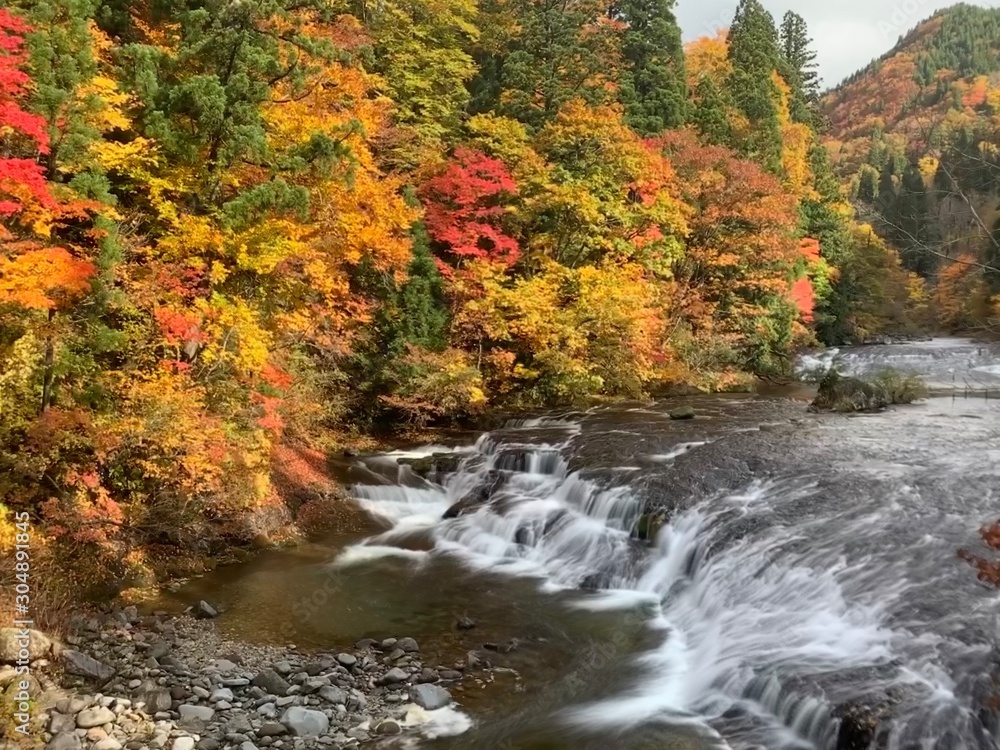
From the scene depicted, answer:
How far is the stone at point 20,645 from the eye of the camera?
21.1ft

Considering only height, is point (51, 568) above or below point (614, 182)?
below

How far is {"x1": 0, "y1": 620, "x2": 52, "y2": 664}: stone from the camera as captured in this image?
6418 millimetres

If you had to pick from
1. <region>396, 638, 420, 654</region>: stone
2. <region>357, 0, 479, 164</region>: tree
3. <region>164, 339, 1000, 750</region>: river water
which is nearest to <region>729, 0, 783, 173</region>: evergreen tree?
<region>357, 0, 479, 164</region>: tree

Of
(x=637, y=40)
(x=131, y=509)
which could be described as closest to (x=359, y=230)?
(x=131, y=509)

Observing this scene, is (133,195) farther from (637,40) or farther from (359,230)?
(637,40)

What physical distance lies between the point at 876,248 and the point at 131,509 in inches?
1765

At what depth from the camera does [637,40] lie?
28828 mm

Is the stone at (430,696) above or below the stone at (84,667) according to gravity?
below

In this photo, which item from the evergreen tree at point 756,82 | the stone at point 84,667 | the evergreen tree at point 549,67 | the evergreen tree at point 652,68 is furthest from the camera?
the evergreen tree at point 756,82

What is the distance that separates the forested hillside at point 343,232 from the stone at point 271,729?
153 inches

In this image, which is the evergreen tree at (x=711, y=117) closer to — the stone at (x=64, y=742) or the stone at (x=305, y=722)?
the stone at (x=305, y=722)

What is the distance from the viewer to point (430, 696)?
685cm

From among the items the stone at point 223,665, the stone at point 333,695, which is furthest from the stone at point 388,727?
the stone at point 223,665

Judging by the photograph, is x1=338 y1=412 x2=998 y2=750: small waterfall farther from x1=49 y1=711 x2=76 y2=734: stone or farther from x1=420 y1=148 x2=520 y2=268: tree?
x1=420 y1=148 x2=520 y2=268: tree
